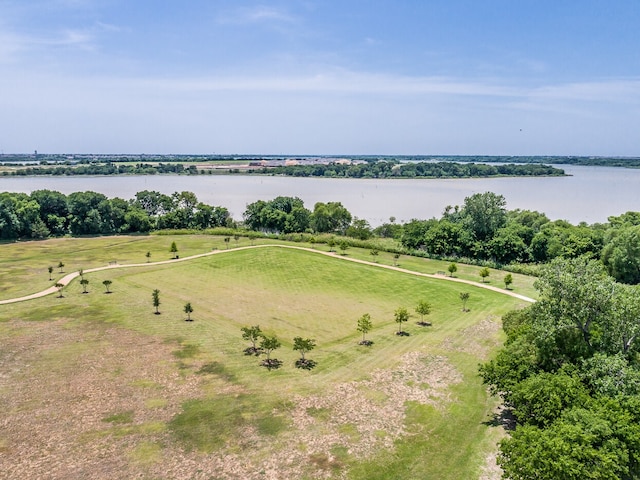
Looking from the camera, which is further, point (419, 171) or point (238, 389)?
point (419, 171)

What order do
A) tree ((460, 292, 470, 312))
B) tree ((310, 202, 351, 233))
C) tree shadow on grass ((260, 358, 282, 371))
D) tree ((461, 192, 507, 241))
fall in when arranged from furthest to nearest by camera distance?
tree ((310, 202, 351, 233)) → tree ((461, 192, 507, 241)) → tree ((460, 292, 470, 312)) → tree shadow on grass ((260, 358, 282, 371))

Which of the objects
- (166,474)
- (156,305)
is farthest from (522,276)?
(166,474)

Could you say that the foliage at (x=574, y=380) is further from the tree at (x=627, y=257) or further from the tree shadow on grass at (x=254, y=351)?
the tree at (x=627, y=257)

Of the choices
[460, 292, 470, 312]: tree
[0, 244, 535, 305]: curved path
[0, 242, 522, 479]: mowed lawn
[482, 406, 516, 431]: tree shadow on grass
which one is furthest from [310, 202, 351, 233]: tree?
[482, 406, 516, 431]: tree shadow on grass

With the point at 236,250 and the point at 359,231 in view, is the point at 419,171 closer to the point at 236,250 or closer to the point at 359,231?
the point at 359,231

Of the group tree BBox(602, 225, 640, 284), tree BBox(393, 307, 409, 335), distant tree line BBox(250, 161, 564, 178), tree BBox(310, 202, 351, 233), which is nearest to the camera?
tree BBox(393, 307, 409, 335)

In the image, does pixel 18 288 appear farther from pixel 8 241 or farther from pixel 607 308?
pixel 607 308

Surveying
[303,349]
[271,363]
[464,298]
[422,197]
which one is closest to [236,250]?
[464,298]

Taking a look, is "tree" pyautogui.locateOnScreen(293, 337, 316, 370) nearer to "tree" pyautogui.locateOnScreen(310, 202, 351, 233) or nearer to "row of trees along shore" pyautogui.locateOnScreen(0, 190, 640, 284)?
"row of trees along shore" pyautogui.locateOnScreen(0, 190, 640, 284)
